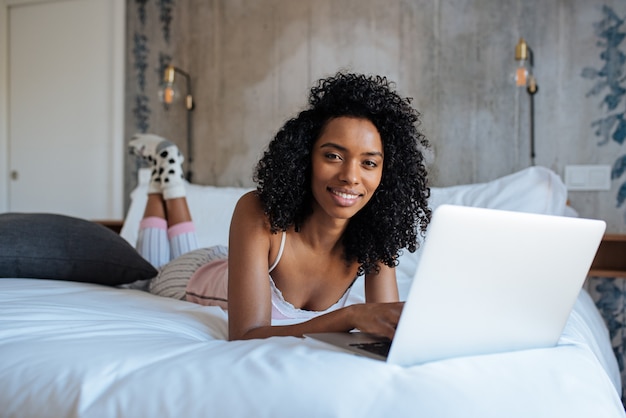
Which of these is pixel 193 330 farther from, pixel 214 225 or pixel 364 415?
pixel 214 225

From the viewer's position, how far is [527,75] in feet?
8.53

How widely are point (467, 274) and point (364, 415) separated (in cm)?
22

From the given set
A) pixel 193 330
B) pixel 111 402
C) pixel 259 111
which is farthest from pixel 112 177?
pixel 111 402

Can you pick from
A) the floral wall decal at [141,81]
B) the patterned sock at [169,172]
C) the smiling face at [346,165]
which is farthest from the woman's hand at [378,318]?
the floral wall decal at [141,81]

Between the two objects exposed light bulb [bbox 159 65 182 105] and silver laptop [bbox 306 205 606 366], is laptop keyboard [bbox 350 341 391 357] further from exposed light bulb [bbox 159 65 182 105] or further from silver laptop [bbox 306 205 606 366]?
exposed light bulb [bbox 159 65 182 105]

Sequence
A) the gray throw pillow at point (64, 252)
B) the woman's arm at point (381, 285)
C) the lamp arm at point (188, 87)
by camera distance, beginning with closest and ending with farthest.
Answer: the woman's arm at point (381, 285), the gray throw pillow at point (64, 252), the lamp arm at point (188, 87)

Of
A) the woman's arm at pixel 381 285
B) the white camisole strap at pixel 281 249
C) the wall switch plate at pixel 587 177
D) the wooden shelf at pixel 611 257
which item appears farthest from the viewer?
the wall switch plate at pixel 587 177

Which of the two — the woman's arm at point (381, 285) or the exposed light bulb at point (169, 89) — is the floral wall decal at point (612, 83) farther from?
the exposed light bulb at point (169, 89)

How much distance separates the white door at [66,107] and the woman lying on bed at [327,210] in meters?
2.34

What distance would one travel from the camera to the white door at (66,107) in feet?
11.6

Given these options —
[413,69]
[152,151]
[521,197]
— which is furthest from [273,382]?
[413,69]

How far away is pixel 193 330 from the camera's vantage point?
1206 mm

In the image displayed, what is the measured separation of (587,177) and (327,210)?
5.70ft

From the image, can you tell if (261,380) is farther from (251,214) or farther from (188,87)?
(188,87)
